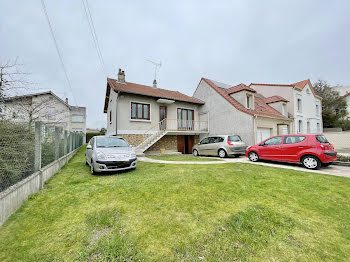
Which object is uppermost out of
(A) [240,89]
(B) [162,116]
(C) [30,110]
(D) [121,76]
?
(D) [121,76]

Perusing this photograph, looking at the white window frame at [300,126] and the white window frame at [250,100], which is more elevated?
the white window frame at [250,100]

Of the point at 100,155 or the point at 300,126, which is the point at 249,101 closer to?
the point at 300,126

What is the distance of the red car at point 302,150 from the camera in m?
6.40

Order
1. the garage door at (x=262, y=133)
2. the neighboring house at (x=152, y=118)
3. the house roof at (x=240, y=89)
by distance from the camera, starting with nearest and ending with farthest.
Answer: the neighboring house at (x=152, y=118) → the garage door at (x=262, y=133) → the house roof at (x=240, y=89)

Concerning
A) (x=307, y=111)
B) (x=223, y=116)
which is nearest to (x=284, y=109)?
(x=307, y=111)

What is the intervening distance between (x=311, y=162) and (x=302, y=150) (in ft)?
1.88

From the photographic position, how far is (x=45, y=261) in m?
1.78

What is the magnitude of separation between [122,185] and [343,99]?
1325 inches

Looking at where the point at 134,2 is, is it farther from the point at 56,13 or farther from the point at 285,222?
the point at 285,222

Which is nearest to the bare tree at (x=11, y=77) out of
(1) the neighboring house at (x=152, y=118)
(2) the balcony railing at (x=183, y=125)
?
(1) the neighboring house at (x=152, y=118)

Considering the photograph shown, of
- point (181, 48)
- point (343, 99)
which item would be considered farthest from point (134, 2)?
point (343, 99)

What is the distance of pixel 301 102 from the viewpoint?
686 inches

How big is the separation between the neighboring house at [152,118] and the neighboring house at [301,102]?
940cm

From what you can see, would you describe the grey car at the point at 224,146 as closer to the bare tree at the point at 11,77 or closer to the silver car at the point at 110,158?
the silver car at the point at 110,158
